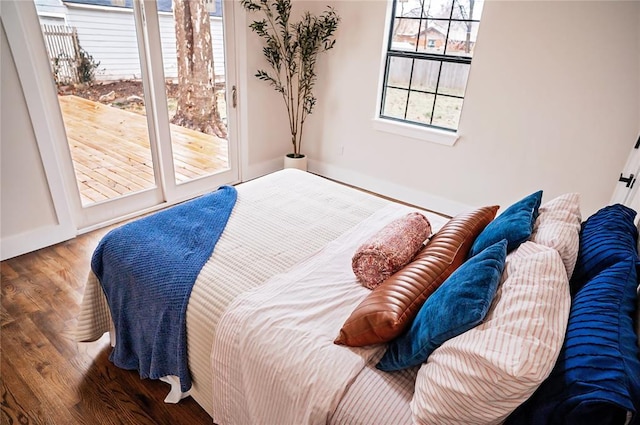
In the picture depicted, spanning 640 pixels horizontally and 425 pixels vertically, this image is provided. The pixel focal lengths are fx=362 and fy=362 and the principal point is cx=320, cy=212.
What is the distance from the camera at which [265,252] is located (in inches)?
64.5

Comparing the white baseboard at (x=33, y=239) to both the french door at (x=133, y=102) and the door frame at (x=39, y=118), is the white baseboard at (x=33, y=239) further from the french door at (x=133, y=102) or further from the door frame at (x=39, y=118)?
the french door at (x=133, y=102)

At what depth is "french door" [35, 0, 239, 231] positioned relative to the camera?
2.47 meters

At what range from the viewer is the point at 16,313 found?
6.59 feet

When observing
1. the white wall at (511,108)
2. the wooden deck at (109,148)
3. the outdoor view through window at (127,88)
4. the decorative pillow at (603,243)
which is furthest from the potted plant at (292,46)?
the decorative pillow at (603,243)

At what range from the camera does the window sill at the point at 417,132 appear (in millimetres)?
3287

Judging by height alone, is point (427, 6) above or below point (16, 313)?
above

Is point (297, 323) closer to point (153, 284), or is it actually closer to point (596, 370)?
point (153, 284)

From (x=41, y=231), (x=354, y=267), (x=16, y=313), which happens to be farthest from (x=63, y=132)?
(x=354, y=267)

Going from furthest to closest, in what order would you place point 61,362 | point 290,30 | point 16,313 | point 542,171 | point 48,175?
point 290,30
point 542,171
point 48,175
point 16,313
point 61,362

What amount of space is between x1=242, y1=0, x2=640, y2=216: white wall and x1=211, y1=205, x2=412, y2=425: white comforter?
2.26 m

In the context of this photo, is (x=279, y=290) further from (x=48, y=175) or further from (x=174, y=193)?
(x=174, y=193)

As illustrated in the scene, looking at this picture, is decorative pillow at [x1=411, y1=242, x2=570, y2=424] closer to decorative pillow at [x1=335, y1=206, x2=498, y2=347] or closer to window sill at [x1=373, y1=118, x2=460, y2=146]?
decorative pillow at [x1=335, y1=206, x2=498, y2=347]

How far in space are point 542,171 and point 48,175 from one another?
3.68m

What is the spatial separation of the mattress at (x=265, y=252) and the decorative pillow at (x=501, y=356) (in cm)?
15
